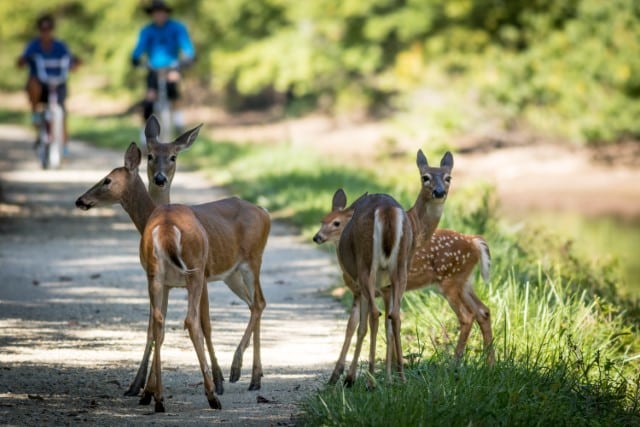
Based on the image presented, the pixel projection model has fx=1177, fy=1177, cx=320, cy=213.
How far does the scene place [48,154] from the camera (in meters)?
20.8

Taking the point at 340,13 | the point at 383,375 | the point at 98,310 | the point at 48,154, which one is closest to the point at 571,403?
the point at 383,375

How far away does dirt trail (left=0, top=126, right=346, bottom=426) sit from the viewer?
24.1ft

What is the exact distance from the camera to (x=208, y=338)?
7816 mm

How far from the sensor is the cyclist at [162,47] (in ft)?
61.5

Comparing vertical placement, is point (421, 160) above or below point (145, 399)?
above

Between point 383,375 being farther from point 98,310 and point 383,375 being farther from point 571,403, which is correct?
point 98,310

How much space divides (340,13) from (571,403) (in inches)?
926

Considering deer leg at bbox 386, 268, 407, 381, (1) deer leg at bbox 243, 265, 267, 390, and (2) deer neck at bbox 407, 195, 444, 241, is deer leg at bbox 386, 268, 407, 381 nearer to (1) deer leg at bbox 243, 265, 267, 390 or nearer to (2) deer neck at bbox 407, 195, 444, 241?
(1) deer leg at bbox 243, 265, 267, 390

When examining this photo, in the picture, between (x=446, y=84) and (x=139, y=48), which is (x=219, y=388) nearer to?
(x=139, y=48)

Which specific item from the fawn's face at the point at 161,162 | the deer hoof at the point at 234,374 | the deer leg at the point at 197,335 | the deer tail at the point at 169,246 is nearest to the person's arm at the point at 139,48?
the fawn's face at the point at 161,162

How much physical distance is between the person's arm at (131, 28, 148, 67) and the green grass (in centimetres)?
318

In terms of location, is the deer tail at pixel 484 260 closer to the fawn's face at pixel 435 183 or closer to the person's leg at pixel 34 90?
the fawn's face at pixel 435 183

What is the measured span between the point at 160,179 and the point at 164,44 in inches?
414

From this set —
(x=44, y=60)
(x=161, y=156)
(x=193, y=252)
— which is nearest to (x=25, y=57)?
(x=44, y=60)
